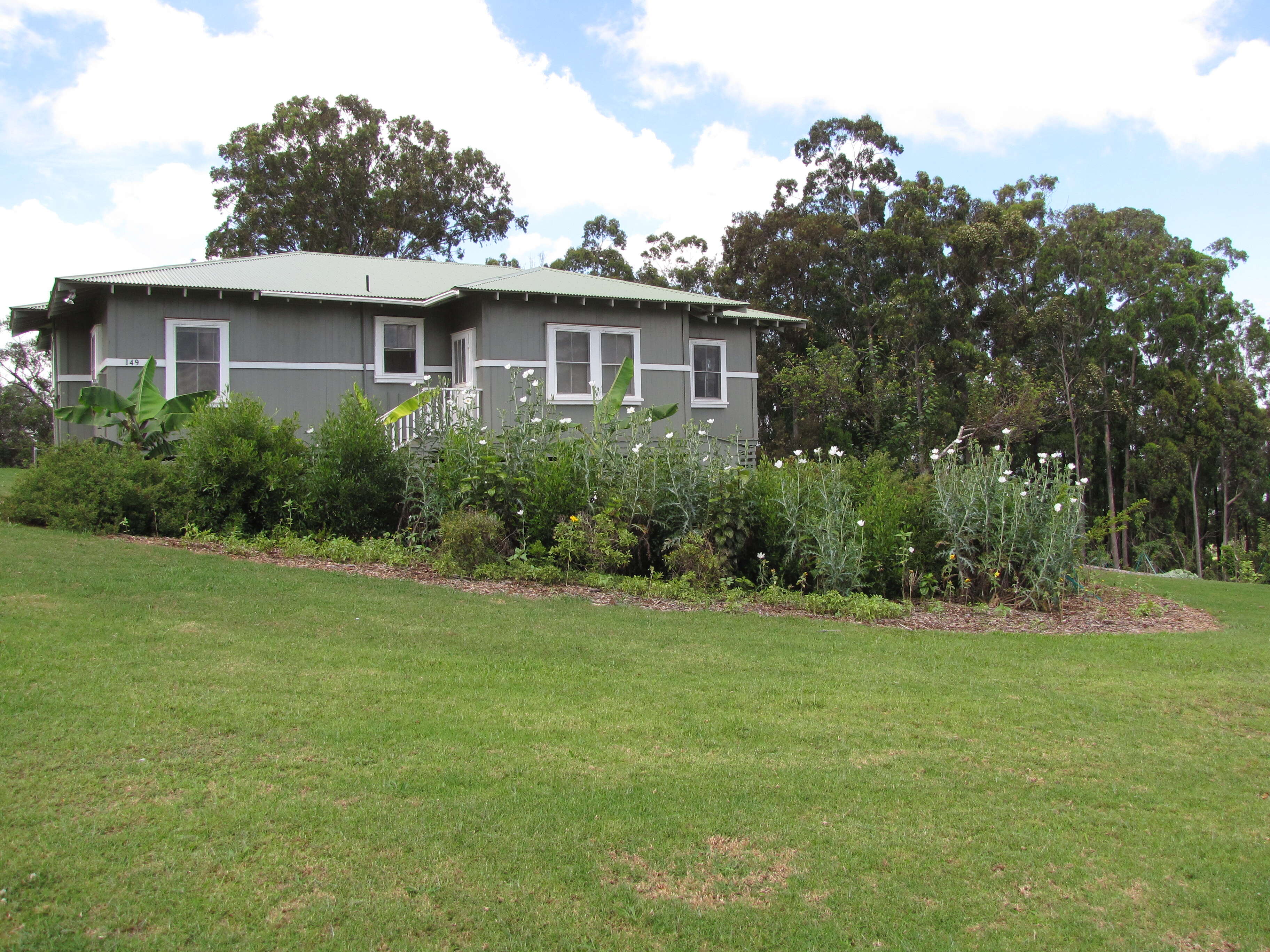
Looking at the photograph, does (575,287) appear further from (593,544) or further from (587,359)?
(593,544)

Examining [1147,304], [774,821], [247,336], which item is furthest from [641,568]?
[1147,304]

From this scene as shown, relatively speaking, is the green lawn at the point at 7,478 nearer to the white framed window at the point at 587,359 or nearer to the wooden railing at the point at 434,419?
the wooden railing at the point at 434,419

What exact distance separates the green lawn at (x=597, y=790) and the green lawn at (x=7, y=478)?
10286 mm

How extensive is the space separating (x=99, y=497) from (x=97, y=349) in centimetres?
584

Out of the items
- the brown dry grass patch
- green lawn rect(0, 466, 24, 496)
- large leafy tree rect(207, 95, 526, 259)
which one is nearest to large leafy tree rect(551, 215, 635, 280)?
large leafy tree rect(207, 95, 526, 259)

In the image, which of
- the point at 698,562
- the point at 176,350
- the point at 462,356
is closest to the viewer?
the point at 698,562

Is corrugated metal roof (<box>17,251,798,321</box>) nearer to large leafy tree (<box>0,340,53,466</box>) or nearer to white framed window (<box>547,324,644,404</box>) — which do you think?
white framed window (<box>547,324,644,404</box>)

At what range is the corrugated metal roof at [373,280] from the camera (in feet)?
54.6

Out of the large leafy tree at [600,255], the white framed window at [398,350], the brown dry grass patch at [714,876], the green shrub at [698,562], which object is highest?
the large leafy tree at [600,255]

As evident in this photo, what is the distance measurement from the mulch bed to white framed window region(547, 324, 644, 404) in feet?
25.1

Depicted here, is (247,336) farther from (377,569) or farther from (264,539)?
(377,569)

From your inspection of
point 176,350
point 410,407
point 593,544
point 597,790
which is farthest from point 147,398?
point 597,790

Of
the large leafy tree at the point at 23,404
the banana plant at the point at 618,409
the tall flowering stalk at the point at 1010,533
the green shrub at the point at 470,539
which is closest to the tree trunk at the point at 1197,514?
the banana plant at the point at 618,409

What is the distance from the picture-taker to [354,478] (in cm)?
1243
